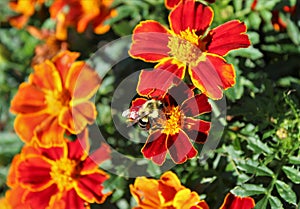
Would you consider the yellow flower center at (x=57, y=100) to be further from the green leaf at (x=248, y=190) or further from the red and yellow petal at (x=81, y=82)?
the green leaf at (x=248, y=190)

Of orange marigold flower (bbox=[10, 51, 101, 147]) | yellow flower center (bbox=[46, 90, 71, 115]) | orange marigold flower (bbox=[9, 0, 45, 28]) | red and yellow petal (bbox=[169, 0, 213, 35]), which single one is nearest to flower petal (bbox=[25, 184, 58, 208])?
orange marigold flower (bbox=[10, 51, 101, 147])

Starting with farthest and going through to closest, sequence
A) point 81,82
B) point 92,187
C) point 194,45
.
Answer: point 81,82 < point 92,187 < point 194,45

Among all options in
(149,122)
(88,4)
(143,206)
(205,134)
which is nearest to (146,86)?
(149,122)

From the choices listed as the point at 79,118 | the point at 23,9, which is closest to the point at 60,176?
the point at 79,118

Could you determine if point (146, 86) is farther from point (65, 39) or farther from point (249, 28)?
point (65, 39)

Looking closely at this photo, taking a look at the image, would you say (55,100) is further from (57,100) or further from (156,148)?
(156,148)

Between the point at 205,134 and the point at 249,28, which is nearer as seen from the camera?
the point at 205,134

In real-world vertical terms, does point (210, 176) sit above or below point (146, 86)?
below
